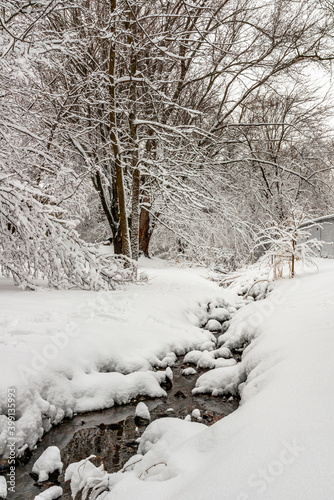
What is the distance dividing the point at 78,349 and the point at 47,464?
124 cm

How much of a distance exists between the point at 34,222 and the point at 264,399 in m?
3.55

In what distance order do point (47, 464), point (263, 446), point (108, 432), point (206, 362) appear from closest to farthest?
point (263, 446) < point (47, 464) < point (108, 432) < point (206, 362)

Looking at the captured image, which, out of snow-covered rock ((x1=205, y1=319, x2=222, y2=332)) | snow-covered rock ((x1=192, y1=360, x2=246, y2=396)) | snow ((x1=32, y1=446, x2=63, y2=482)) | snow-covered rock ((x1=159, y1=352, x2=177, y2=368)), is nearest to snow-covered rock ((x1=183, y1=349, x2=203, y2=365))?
snow-covered rock ((x1=159, y1=352, x2=177, y2=368))

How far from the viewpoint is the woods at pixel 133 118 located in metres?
4.58

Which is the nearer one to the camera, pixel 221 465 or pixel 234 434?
pixel 221 465

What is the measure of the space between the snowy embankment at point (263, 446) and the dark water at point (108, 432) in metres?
0.24

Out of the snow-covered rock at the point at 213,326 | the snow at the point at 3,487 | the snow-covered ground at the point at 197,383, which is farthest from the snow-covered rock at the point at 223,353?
the snow at the point at 3,487

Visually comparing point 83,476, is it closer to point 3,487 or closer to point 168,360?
point 3,487

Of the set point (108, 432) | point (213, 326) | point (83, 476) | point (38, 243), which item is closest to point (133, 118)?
point (38, 243)

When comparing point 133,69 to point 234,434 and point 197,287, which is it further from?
point 234,434

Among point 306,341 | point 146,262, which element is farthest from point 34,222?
point 146,262

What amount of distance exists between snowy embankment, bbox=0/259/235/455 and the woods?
70cm

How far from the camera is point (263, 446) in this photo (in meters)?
1.48

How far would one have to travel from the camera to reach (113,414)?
304 centimetres
